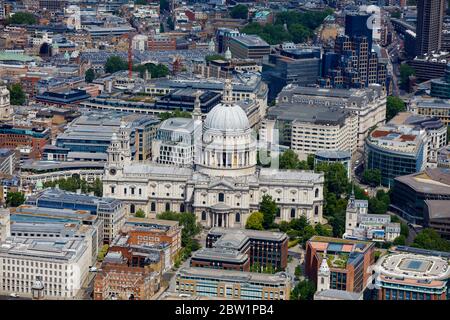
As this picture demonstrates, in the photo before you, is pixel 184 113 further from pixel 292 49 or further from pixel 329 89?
pixel 292 49

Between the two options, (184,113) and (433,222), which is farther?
(184,113)

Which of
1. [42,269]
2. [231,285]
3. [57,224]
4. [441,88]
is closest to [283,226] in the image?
[57,224]

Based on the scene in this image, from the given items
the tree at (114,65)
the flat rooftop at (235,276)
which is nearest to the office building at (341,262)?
the flat rooftop at (235,276)

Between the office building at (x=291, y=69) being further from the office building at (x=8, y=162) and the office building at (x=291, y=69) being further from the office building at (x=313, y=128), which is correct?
the office building at (x=8, y=162)

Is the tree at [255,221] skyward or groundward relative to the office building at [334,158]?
groundward

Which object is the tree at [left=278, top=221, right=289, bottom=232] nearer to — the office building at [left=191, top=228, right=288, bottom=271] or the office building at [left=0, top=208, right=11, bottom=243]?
the office building at [left=191, top=228, right=288, bottom=271]

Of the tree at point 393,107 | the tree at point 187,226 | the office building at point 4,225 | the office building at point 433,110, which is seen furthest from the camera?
the tree at point 393,107

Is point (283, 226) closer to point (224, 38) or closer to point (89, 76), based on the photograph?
point (89, 76)
